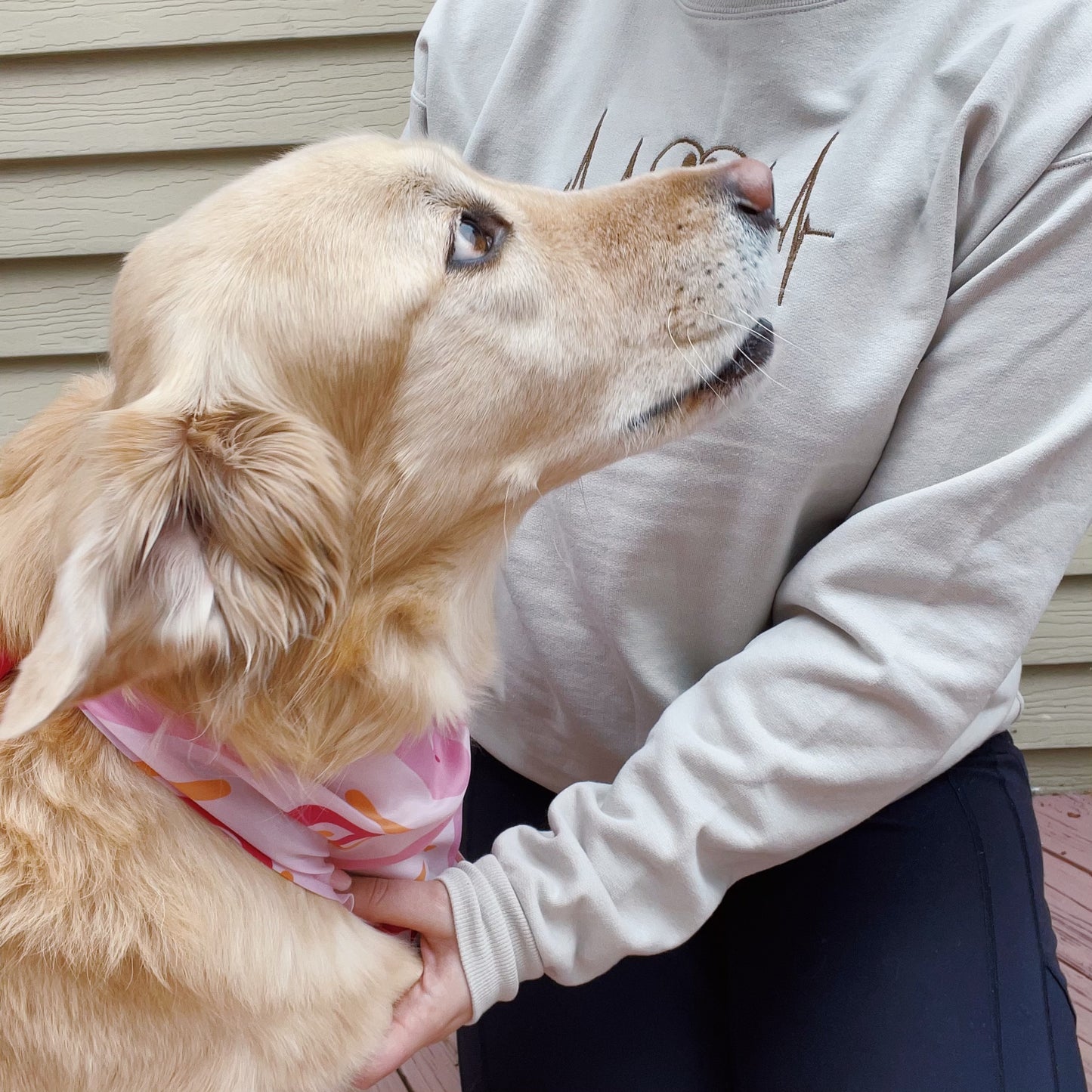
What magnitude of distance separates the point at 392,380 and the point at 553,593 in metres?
0.49

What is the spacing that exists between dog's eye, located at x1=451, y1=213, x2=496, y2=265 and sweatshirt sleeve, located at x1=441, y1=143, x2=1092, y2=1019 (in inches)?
22.3

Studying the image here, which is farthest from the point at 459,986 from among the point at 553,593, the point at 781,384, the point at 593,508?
the point at 781,384

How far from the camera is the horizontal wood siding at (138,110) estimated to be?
210 cm

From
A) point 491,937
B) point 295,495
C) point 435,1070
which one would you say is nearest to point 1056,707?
point 435,1070

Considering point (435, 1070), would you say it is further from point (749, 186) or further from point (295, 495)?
point (749, 186)

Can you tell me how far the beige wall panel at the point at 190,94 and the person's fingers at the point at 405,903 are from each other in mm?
1742

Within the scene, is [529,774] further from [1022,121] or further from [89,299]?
[89,299]

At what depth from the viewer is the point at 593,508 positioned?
137cm

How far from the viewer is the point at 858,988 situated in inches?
51.9

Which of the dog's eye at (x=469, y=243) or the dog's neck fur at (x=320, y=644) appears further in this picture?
the dog's eye at (x=469, y=243)

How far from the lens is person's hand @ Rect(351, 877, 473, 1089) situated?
1.18 m

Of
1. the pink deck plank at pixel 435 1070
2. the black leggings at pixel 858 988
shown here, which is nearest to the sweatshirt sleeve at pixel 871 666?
the black leggings at pixel 858 988

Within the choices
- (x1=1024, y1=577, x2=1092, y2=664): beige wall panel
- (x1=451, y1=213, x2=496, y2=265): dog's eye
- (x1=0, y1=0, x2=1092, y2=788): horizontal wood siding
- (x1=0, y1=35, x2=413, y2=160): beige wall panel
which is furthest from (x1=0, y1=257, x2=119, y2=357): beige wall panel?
(x1=1024, y1=577, x2=1092, y2=664): beige wall panel

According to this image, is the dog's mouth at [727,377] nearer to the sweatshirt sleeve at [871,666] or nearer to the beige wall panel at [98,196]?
the sweatshirt sleeve at [871,666]
